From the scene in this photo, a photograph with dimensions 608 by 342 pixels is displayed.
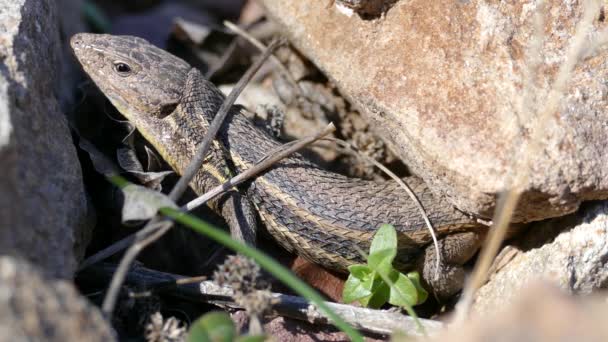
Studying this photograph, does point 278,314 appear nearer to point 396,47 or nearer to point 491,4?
point 396,47

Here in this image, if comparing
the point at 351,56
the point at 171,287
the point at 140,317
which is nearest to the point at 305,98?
the point at 351,56

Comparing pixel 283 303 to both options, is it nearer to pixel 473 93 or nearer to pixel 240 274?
pixel 240 274

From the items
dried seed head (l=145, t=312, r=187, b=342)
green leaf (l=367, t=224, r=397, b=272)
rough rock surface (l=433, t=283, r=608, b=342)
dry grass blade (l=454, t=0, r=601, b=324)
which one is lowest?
dried seed head (l=145, t=312, r=187, b=342)

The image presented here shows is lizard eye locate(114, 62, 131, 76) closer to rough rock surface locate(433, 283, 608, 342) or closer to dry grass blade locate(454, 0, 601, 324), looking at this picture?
dry grass blade locate(454, 0, 601, 324)

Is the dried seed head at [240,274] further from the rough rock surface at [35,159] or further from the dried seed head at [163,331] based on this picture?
the rough rock surface at [35,159]

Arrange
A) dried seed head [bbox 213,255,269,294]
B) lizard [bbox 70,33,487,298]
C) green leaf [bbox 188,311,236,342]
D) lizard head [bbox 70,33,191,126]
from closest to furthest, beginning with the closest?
green leaf [bbox 188,311,236,342] < dried seed head [bbox 213,255,269,294] < lizard [bbox 70,33,487,298] < lizard head [bbox 70,33,191,126]

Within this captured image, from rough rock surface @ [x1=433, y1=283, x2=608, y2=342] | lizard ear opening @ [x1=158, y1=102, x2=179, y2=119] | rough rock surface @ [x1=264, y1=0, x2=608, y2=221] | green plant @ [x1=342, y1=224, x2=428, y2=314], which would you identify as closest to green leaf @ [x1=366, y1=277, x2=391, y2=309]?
green plant @ [x1=342, y1=224, x2=428, y2=314]

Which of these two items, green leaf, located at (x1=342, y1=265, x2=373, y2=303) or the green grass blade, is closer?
the green grass blade

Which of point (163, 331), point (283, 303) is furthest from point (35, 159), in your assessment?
point (283, 303)
